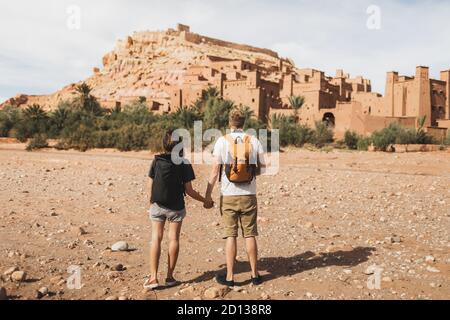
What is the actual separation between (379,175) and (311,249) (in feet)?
23.8

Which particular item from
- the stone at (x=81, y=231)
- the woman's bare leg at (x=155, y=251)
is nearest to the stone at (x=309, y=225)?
A: the woman's bare leg at (x=155, y=251)

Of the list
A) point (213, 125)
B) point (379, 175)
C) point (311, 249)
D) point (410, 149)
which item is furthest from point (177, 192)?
point (213, 125)

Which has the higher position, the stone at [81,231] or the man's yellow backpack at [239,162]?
the man's yellow backpack at [239,162]

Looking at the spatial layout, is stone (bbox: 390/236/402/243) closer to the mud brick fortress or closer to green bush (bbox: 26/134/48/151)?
green bush (bbox: 26/134/48/151)

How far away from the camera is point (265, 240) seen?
6.07m

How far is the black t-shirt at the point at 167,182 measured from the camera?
4445 millimetres

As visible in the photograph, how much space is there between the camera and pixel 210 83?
44.2 metres

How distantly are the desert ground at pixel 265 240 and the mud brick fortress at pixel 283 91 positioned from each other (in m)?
25.0

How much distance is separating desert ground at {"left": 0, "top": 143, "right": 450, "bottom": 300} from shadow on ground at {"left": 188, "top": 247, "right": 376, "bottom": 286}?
12mm

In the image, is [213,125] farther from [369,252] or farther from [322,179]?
[369,252]

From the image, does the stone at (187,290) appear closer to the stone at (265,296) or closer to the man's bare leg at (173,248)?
the man's bare leg at (173,248)

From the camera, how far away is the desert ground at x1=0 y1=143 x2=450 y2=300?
4242 millimetres

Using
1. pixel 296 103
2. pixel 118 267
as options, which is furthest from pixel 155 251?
pixel 296 103
